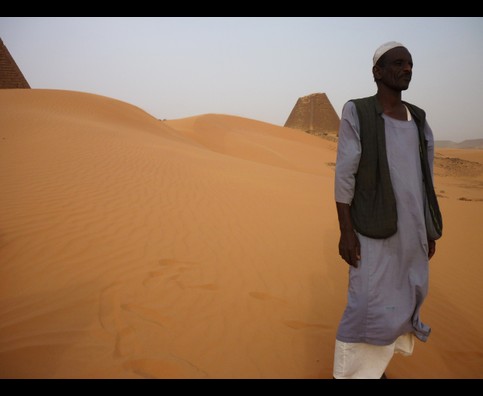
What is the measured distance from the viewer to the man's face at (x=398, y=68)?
188 cm

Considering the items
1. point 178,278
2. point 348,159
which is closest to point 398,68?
point 348,159

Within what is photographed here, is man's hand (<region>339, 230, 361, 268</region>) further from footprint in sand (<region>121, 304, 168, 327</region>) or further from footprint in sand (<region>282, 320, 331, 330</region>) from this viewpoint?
footprint in sand (<region>121, 304, 168, 327</region>)

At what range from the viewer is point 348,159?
1.81m

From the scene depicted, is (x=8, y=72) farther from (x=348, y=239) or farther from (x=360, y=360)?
(x=360, y=360)

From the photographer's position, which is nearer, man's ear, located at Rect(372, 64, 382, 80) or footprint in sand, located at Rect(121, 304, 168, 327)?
man's ear, located at Rect(372, 64, 382, 80)

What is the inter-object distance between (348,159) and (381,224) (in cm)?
40

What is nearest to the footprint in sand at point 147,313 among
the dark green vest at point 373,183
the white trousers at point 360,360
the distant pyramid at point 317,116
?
the white trousers at point 360,360

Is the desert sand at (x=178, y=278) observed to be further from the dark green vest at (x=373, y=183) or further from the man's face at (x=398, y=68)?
the man's face at (x=398, y=68)

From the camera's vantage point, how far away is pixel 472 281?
167 inches

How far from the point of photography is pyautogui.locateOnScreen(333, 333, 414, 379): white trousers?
1.85 meters

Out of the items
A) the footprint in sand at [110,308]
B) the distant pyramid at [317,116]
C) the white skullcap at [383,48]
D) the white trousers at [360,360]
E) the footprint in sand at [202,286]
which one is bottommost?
the footprint in sand at [202,286]

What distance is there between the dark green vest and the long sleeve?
47 mm

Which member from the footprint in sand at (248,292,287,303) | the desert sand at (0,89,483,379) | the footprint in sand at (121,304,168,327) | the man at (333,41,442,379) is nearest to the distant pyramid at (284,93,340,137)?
the desert sand at (0,89,483,379)
